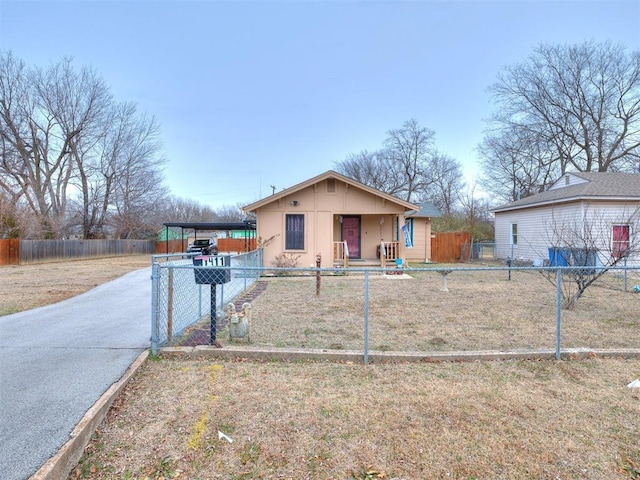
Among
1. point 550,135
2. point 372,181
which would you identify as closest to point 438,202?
point 372,181

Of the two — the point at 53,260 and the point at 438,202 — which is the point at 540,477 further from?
the point at 438,202

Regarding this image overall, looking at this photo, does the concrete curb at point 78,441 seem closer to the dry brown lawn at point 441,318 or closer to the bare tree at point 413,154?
the dry brown lawn at point 441,318

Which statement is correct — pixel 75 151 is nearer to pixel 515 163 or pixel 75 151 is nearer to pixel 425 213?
pixel 425 213

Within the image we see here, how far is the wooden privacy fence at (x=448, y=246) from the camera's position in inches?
869

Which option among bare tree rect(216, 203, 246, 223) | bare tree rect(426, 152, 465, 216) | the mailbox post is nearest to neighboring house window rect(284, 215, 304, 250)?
the mailbox post

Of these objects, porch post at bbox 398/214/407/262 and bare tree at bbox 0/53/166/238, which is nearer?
porch post at bbox 398/214/407/262

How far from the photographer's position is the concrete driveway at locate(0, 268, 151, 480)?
2486 mm

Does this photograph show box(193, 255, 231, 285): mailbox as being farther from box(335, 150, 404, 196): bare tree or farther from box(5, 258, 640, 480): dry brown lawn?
box(335, 150, 404, 196): bare tree

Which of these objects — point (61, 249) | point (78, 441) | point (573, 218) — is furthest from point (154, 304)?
point (61, 249)

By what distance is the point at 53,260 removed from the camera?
22047mm

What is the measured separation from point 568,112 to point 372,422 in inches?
1317

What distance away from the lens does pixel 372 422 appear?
288 centimetres

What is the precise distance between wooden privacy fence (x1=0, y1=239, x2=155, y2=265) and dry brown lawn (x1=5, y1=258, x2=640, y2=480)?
69.2ft

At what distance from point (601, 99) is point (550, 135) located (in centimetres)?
390
